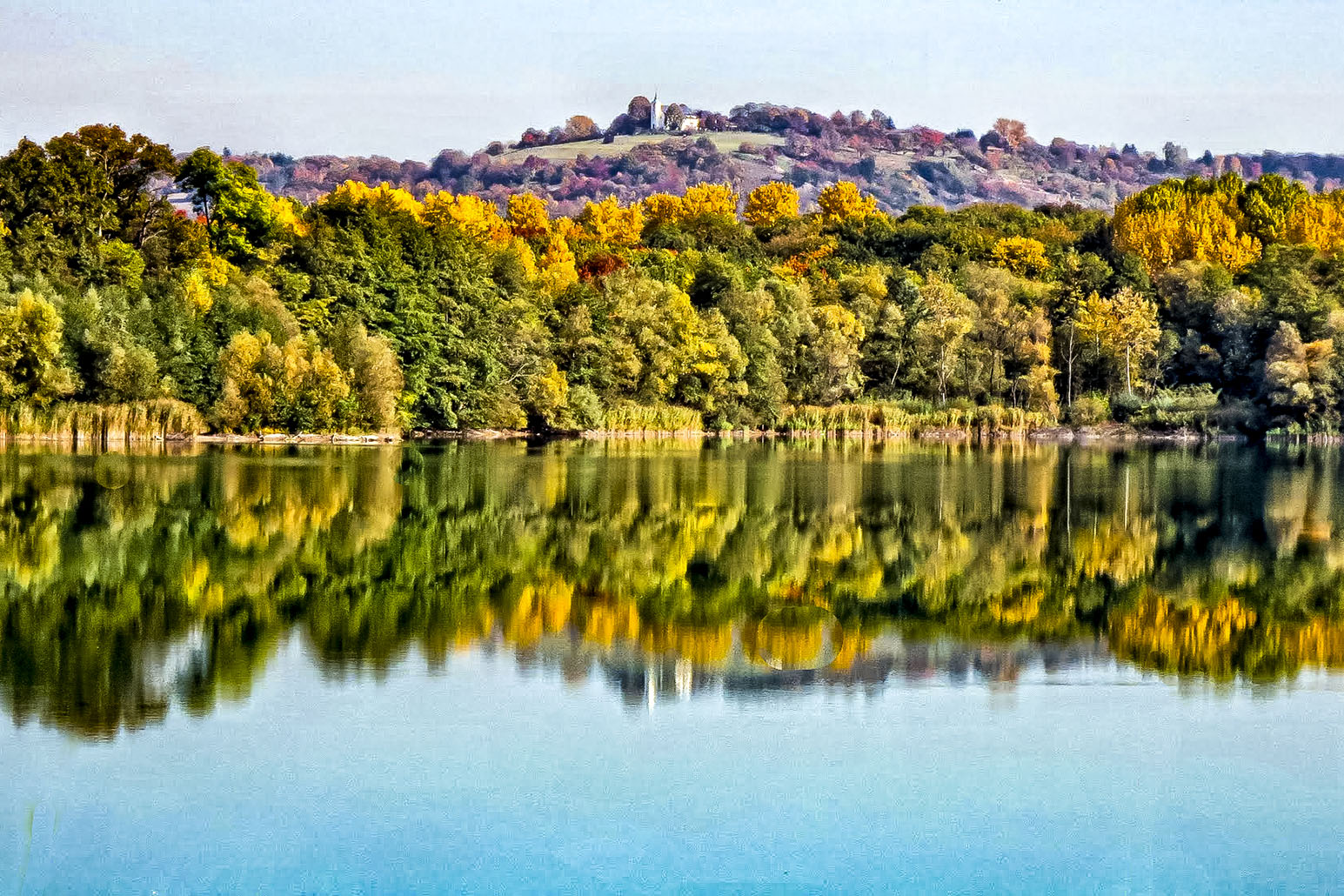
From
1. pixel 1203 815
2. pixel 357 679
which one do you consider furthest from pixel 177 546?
pixel 1203 815

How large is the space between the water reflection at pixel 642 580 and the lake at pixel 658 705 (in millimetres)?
72

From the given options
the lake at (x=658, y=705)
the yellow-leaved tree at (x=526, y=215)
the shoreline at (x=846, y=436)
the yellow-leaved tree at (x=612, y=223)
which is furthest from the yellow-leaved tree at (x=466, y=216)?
the lake at (x=658, y=705)

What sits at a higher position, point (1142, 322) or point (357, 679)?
point (1142, 322)

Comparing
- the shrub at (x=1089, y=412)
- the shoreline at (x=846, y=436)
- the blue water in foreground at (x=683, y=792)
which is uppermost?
the shrub at (x=1089, y=412)

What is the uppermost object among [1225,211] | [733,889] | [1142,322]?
[1225,211]

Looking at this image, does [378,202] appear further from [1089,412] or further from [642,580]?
[642,580]

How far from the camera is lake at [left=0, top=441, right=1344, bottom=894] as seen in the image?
7594 mm

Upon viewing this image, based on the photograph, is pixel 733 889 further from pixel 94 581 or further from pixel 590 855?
pixel 94 581

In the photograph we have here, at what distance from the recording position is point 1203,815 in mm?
8312

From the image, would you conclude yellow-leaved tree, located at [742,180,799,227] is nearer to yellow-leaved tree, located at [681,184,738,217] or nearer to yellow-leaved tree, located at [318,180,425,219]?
yellow-leaved tree, located at [681,184,738,217]

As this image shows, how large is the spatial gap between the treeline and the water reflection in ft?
53.2

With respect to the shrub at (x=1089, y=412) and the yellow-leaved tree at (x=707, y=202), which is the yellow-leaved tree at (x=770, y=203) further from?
the shrub at (x=1089, y=412)

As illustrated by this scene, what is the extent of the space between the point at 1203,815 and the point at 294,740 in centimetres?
537

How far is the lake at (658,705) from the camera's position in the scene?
7594 millimetres
